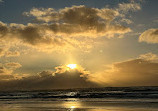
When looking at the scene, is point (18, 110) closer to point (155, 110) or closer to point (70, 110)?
point (70, 110)

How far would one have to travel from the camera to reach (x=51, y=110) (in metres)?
29.0

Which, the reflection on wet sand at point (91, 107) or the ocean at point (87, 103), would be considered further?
the ocean at point (87, 103)

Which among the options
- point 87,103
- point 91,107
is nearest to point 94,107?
point 91,107

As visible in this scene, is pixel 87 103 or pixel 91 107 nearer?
pixel 91 107

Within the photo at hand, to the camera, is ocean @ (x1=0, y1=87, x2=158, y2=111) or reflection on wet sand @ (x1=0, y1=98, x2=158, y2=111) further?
ocean @ (x1=0, y1=87, x2=158, y2=111)

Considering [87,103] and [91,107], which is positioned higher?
[87,103]

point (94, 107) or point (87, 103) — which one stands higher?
point (87, 103)

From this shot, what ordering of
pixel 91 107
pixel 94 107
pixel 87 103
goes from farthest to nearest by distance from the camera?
1. pixel 87 103
2. pixel 91 107
3. pixel 94 107

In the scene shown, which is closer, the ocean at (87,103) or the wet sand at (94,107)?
the wet sand at (94,107)

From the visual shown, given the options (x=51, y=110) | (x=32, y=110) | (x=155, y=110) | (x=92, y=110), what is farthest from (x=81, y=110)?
(x=155, y=110)

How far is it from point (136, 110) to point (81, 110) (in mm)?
7422

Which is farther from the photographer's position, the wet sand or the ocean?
the ocean

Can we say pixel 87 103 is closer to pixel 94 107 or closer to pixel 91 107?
pixel 91 107

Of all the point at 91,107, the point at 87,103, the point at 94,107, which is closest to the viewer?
the point at 94,107
